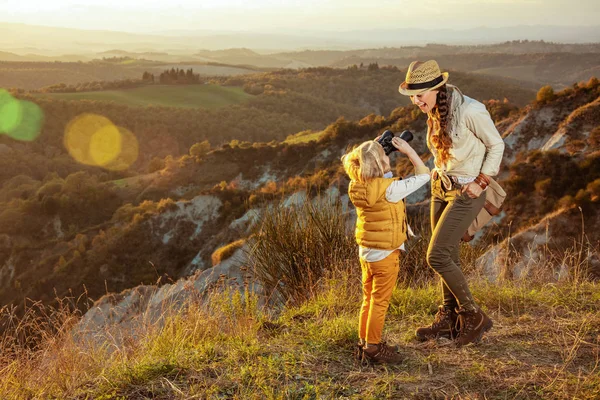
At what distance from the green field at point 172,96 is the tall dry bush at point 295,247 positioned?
117665 mm

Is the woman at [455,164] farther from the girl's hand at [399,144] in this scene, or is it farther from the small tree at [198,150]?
the small tree at [198,150]

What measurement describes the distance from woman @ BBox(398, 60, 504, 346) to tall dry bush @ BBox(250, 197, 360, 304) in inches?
76.6

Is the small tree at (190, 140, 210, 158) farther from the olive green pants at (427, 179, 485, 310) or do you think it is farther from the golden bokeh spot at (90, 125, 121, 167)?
the olive green pants at (427, 179, 485, 310)

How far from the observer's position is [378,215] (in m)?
3.21

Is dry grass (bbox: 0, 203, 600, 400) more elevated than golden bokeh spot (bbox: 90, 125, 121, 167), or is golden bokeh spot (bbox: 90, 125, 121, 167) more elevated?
dry grass (bbox: 0, 203, 600, 400)

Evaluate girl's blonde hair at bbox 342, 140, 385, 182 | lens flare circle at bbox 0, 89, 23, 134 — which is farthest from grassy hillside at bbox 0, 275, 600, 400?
lens flare circle at bbox 0, 89, 23, 134

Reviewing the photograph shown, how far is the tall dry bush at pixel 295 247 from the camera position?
18.1 feet

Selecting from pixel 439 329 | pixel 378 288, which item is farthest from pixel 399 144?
pixel 439 329

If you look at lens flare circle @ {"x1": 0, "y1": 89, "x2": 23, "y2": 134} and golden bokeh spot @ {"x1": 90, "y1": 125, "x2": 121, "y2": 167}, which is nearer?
golden bokeh spot @ {"x1": 90, "y1": 125, "x2": 121, "y2": 167}

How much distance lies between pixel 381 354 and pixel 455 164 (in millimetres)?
1446

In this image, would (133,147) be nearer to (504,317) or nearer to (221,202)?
(221,202)

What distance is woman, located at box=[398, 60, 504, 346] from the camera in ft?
10.9

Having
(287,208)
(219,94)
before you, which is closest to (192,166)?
(287,208)

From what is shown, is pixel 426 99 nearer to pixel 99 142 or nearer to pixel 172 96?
pixel 99 142
